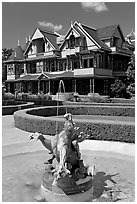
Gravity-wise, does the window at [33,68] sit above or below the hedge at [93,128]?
above

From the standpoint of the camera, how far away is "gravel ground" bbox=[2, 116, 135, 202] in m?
6.36

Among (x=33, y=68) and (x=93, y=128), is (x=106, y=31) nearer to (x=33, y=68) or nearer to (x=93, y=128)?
(x=33, y=68)

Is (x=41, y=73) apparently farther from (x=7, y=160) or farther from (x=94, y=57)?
(x=7, y=160)

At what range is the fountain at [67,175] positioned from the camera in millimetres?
6078

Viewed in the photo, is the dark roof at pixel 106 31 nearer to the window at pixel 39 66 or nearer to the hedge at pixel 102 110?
the window at pixel 39 66

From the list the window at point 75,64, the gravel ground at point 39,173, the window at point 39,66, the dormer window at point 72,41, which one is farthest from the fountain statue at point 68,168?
the window at point 39,66

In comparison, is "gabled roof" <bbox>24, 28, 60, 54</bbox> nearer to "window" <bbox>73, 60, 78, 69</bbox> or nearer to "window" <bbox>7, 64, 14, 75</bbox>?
"window" <bbox>73, 60, 78, 69</bbox>

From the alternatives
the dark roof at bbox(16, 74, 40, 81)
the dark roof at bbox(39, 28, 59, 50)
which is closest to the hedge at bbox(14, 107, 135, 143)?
the dark roof at bbox(16, 74, 40, 81)

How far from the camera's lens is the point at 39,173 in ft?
26.0

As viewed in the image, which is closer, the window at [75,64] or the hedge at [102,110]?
the hedge at [102,110]

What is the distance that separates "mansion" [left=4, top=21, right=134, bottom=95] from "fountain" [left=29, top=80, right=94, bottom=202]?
3141 centimetres

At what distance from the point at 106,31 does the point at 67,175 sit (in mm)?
42139

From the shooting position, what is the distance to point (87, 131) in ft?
40.9

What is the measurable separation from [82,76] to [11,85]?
70.5 feet
